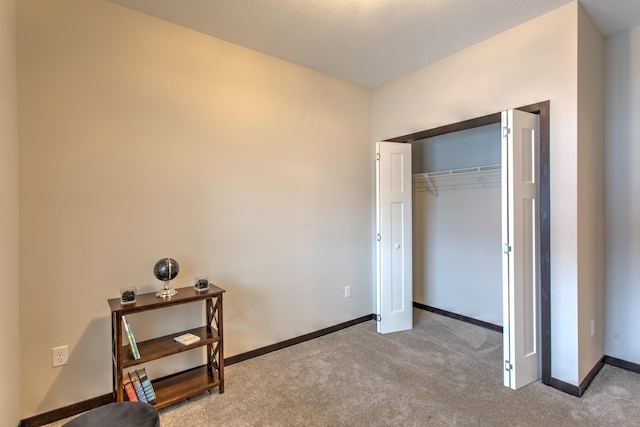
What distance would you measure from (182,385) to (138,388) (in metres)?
0.29

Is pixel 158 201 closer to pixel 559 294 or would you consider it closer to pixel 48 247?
pixel 48 247

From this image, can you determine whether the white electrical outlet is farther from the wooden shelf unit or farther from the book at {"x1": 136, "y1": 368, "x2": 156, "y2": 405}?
the book at {"x1": 136, "y1": 368, "x2": 156, "y2": 405}

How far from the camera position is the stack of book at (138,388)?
1964 millimetres

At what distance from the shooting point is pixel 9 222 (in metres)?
1.67

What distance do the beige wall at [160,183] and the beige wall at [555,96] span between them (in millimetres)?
1359

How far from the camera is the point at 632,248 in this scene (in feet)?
8.13

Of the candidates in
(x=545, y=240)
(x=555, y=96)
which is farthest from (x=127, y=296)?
(x=555, y=96)

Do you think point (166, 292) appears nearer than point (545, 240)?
Yes

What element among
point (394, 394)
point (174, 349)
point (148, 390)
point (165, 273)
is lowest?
point (394, 394)

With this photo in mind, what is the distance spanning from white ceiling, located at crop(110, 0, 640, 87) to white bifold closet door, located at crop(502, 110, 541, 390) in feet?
2.47

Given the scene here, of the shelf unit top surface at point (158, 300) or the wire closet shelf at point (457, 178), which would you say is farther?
the wire closet shelf at point (457, 178)

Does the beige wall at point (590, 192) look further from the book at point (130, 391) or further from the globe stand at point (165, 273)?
the book at point (130, 391)

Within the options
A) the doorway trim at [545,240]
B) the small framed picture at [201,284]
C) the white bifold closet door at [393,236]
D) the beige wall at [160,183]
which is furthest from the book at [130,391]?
the doorway trim at [545,240]

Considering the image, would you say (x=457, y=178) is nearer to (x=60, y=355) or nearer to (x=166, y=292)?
(x=166, y=292)
